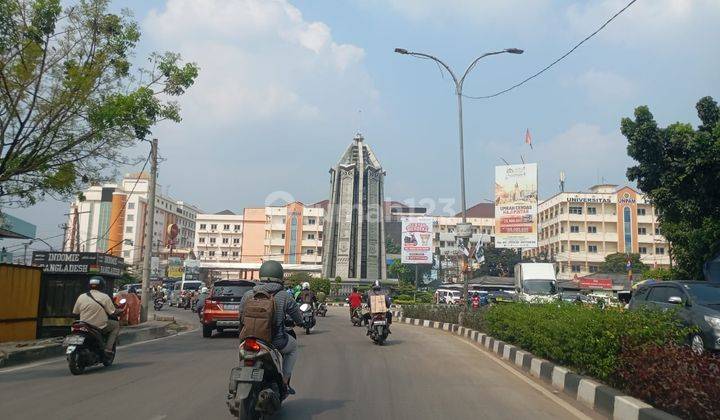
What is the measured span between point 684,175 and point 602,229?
64.4 meters

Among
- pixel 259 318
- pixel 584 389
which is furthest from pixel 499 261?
pixel 259 318

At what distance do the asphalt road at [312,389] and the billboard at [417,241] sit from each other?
38444 mm

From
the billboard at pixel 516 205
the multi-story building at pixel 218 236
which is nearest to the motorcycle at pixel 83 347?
the billboard at pixel 516 205

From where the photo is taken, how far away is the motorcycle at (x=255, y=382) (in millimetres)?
5293

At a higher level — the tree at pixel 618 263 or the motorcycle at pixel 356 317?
the tree at pixel 618 263

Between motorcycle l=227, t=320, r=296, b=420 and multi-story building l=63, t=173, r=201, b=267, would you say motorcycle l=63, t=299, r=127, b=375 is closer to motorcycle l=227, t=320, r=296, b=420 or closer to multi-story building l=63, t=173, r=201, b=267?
motorcycle l=227, t=320, r=296, b=420

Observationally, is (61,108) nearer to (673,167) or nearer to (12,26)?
(12,26)

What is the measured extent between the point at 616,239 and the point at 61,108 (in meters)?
76.0

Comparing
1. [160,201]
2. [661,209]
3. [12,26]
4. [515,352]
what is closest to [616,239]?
[661,209]

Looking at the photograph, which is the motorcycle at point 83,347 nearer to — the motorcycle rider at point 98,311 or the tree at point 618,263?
the motorcycle rider at point 98,311

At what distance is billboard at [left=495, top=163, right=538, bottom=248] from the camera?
3138 cm

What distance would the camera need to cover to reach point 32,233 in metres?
41.7

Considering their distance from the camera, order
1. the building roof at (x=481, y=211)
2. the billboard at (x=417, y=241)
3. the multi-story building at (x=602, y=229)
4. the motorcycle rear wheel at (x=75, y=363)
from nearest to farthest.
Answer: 1. the motorcycle rear wheel at (x=75, y=363)
2. the billboard at (x=417, y=241)
3. the multi-story building at (x=602, y=229)
4. the building roof at (x=481, y=211)

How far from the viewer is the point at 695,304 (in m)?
9.12
